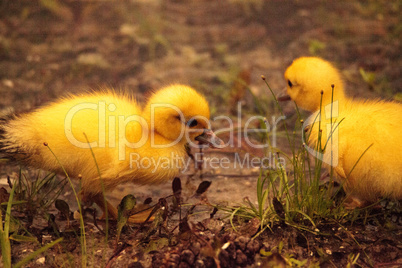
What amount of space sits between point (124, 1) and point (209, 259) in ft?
14.5

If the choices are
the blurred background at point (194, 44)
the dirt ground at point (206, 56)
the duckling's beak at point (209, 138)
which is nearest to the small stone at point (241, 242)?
the dirt ground at point (206, 56)

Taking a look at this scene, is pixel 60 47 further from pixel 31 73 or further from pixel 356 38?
pixel 356 38

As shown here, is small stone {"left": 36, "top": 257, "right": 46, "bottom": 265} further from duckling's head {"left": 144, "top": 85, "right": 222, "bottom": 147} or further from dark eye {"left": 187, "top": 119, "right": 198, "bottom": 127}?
dark eye {"left": 187, "top": 119, "right": 198, "bottom": 127}

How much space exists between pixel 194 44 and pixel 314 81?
2586 millimetres

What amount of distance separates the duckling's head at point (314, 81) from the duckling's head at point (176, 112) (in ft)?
2.26

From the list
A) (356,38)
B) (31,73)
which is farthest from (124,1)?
(356,38)

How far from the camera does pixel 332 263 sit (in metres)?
2.03

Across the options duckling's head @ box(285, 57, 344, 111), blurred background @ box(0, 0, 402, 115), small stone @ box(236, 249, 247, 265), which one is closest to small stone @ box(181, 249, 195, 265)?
small stone @ box(236, 249, 247, 265)

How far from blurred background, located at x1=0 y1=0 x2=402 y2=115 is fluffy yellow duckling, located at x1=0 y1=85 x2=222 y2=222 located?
1516 mm

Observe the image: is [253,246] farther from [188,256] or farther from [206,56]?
[206,56]

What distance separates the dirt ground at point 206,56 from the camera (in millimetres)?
2338

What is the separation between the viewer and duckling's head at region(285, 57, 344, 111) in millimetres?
2699

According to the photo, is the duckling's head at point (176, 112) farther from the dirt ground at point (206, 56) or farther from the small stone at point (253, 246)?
the small stone at point (253, 246)

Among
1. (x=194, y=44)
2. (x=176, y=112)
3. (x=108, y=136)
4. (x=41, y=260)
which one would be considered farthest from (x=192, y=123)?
(x=194, y=44)
